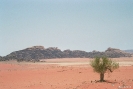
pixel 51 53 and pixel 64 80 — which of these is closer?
pixel 64 80

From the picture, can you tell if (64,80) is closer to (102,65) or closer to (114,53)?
(102,65)

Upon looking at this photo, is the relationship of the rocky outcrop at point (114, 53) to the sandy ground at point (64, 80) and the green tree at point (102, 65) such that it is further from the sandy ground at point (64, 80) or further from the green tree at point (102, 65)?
the green tree at point (102, 65)

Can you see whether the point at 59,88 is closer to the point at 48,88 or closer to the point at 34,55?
the point at 48,88

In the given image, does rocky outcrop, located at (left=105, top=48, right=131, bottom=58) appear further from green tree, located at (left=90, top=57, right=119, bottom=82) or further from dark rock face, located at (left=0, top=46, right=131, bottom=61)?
green tree, located at (left=90, top=57, right=119, bottom=82)

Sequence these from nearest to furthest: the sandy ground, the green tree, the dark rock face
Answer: the sandy ground → the green tree → the dark rock face

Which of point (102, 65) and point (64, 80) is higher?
point (102, 65)

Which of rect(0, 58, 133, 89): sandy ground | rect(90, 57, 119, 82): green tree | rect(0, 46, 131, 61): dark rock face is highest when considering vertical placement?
rect(0, 46, 131, 61): dark rock face

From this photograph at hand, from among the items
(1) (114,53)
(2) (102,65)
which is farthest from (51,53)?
(2) (102,65)

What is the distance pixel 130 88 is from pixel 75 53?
118m

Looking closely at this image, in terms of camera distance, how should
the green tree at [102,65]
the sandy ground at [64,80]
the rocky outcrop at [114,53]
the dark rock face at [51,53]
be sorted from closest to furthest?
1. the sandy ground at [64,80]
2. the green tree at [102,65]
3. the rocky outcrop at [114,53]
4. the dark rock face at [51,53]

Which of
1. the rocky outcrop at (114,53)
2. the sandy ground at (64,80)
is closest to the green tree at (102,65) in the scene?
the sandy ground at (64,80)

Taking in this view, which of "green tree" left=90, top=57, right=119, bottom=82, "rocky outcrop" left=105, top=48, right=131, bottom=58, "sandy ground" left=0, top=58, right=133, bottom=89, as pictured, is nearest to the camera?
"sandy ground" left=0, top=58, right=133, bottom=89

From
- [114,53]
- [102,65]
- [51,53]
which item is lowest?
[102,65]

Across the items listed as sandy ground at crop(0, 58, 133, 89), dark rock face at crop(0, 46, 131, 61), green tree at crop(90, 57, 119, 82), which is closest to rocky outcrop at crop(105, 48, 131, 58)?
dark rock face at crop(0, 46, 131, 61)
